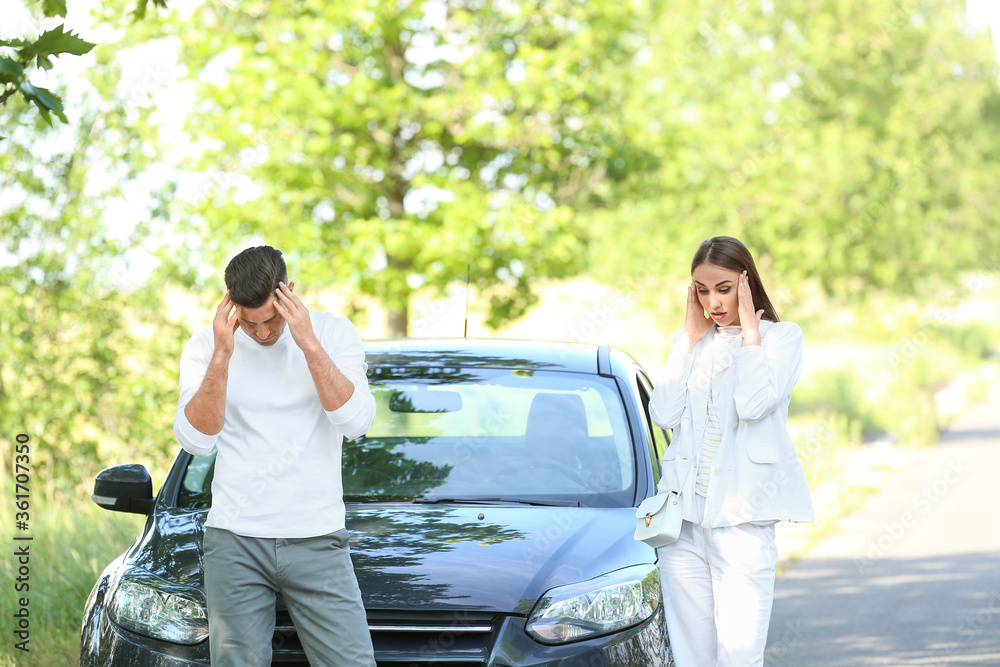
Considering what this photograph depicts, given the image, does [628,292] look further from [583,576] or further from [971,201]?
[583,576]

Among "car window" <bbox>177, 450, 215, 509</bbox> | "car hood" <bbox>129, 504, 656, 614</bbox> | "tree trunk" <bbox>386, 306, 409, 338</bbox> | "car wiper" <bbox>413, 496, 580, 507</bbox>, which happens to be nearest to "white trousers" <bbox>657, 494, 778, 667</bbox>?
"car hood" <bbox>129, 504, 656, 614</bbox>

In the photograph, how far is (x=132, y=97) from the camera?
1133cm

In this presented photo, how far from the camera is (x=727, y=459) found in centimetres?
350

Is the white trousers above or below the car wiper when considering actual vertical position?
below

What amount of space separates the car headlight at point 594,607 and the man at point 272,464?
22.2 inches

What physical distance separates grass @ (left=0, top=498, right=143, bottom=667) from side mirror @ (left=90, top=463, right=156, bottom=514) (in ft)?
4.27

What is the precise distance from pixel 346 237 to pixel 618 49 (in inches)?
148

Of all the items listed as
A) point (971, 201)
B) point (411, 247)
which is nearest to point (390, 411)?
point (411, 247)

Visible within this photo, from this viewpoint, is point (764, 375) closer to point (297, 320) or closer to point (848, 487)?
point (297, 320)

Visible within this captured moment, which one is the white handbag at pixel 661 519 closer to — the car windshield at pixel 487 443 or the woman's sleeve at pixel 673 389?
the woman's sleeve at pixel 673 389

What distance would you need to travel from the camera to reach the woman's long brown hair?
3.58 meters

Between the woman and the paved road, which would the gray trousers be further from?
the paved road

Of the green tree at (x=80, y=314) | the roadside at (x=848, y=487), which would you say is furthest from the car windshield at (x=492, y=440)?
the green tree at (x=80, y=314)

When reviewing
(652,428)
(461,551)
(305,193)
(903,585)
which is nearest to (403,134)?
(305,193)
